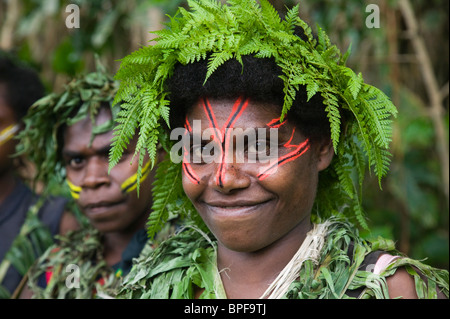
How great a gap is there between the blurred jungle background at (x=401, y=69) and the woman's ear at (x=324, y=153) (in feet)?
6.48

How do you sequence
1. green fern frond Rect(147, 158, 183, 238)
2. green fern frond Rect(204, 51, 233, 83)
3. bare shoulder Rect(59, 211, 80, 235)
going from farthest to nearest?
bare shoulder Rect(59, 211, 80, 235) < green fern frond Rect(147, 158, 183, 238) < green fern frond Rect(204, 51, 233, 83)

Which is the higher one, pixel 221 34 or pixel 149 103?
pixel 221 34

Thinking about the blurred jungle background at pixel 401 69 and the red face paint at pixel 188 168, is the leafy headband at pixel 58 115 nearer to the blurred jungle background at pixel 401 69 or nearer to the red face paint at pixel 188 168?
the red face paint at pixel 188 168

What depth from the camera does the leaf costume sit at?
80.8 inches

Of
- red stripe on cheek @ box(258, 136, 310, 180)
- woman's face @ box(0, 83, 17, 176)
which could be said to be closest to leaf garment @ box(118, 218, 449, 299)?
red stripe on cheek @ box(258, 136, 310, 180)

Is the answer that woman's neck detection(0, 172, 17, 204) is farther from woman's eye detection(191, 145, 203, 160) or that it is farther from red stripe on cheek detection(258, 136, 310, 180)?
red stripe on cheek detection(258, 136, 310, 180)

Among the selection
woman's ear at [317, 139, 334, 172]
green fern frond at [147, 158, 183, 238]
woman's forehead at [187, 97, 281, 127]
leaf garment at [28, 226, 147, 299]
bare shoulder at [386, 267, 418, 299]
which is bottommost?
leaf garment at [28, 226, 147, 299]

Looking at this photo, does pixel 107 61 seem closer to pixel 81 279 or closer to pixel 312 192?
pixel 81 279

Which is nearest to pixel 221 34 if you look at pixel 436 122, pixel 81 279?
pixel 81 279

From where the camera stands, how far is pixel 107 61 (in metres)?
6.16

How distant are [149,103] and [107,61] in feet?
13.8

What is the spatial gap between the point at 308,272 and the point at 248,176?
1.48 feet

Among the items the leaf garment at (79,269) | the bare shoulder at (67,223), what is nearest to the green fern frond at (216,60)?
the leaf garment at (79,269)

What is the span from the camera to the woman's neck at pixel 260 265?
2.22m
